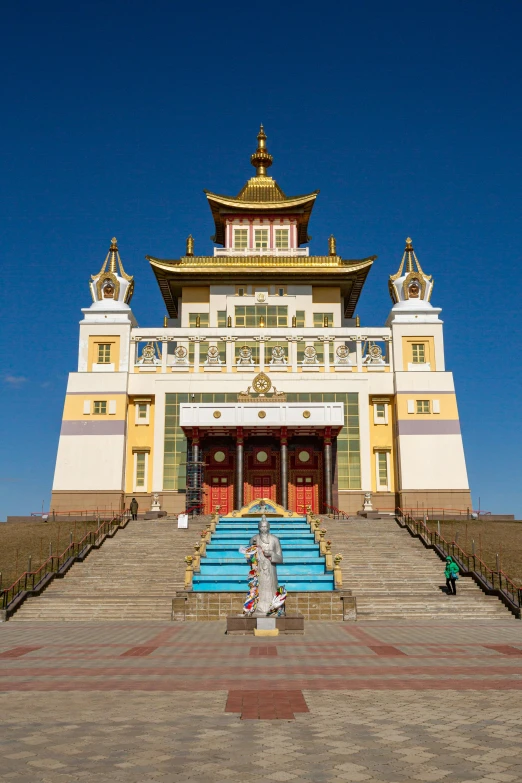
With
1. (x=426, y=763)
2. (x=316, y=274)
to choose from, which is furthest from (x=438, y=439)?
(x=426, y=763)

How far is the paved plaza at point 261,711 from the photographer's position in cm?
610

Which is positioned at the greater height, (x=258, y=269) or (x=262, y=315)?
(x=258, y=269)

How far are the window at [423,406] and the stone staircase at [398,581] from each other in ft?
38.1

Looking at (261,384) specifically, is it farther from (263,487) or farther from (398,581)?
(398,581)

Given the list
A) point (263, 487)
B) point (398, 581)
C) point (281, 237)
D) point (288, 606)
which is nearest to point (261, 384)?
point (263, 487)

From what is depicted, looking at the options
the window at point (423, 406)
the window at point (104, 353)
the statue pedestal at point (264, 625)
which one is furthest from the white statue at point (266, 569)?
the window at point (104, 353)

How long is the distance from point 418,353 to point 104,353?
1978 cm

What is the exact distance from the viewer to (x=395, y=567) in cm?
2633

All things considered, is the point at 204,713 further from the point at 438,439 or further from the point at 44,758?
the point at 438,439

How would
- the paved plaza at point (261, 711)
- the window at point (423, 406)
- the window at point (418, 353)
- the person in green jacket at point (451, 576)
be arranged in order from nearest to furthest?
1. the paved plaza at point (261, 711)
2. the person in green jacket at point (451, 576)
3. the window at point (423, 406)
4. the window at point (418, 353)

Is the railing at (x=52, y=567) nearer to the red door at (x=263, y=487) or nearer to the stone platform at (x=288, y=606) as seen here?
the stone platform at (x=288, y=606)

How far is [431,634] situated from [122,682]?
Result: 30.1 ft

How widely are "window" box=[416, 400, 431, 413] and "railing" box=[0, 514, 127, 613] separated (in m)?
19.3

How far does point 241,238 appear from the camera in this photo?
5203 cm
